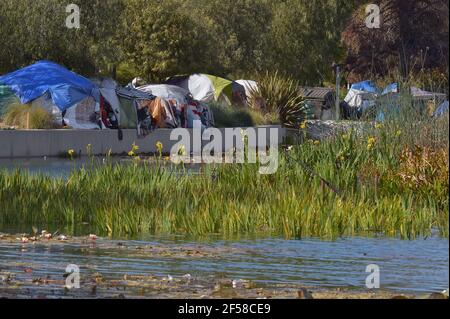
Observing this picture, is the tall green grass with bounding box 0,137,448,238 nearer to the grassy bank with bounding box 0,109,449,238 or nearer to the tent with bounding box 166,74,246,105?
the grassy bank with bounding box 0,109,449,238

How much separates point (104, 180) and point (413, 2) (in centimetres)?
5524

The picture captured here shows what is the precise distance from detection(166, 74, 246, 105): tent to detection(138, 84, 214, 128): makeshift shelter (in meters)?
7.15

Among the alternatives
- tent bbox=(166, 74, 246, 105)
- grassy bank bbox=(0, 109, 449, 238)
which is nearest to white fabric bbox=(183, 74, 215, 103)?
tent bbox=(166, 74, 246, 105)

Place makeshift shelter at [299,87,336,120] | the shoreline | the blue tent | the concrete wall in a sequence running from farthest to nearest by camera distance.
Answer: makeshift shelter at [299,87,336,120]
the blue tent
the concrete wall
the shoreline

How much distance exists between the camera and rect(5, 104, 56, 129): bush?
3725 cm

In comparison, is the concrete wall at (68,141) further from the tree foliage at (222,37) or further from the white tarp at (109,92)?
the tree foliage at (222,37)

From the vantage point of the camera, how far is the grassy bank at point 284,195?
16.1m

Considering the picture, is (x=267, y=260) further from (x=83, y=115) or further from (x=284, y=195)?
(x=83, y=115)

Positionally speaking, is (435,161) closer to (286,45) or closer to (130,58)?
(130,58)

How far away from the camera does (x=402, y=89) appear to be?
22.2 meters

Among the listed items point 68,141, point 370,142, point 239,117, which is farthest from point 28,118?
point 370,142

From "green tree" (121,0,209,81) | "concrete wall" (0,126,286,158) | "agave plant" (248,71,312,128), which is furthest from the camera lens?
"green tree" (121,0,209,81)

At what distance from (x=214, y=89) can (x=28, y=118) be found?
1747 centimetres

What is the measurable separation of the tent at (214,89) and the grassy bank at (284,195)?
1242 inches
